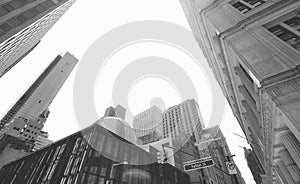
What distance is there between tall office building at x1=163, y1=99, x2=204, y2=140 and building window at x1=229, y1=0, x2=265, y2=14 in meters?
65.8

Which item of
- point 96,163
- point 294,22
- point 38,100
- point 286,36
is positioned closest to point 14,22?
point 96,163

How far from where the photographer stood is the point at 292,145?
7445mm

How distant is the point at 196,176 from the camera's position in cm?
5122

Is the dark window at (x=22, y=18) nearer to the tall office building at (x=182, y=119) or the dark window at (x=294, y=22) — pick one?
the dark window at (x=294, y=22)

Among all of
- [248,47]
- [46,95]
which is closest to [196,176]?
[248,47]

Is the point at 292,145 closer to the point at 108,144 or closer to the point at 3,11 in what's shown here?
the point at 3,11

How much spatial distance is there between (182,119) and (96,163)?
217 ft

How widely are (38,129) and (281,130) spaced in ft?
475

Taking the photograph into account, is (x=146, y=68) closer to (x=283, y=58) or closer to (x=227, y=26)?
(x=227, y=26)

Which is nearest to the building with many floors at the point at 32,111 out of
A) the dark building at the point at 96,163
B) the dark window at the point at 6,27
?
the dark building at the point at 96,163

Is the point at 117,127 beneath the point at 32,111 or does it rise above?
beneath

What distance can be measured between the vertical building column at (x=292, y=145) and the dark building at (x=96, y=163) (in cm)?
2373

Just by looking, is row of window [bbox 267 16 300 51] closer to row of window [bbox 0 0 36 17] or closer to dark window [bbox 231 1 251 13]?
dark window [bbox 231 1 251 13]

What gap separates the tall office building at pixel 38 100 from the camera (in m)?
108
